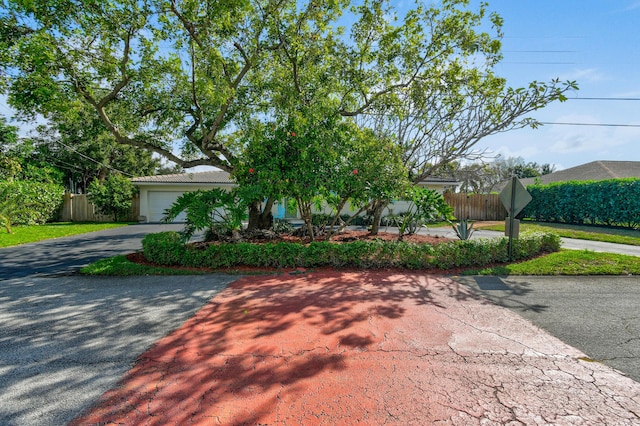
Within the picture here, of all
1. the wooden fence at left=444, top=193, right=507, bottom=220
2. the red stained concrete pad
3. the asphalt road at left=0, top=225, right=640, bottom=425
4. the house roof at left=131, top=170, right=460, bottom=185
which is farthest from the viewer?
the wooden fence at left=444, top=193, right=507, bottom=220

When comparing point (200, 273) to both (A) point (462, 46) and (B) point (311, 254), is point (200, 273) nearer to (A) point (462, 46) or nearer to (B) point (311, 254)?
(B) point (311, 254)

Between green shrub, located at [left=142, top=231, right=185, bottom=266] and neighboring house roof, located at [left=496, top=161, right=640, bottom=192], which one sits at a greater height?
neighboring house roof, located at [left=496, top=161, right=640, bottom=192]

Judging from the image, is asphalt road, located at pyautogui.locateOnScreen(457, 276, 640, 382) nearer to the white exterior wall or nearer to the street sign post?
the street sign post

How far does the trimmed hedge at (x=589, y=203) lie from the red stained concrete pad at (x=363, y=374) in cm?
1412

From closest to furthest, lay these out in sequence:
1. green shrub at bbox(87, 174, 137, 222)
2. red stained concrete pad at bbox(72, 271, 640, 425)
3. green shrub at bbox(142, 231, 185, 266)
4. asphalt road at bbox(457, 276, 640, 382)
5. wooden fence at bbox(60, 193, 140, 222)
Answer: red stained concrete pad at bbox(72, 271, 640, 425), asphalt road at bbox(457, 276, 640, 382), green shrub at bbox(142, 231, 185, 266), green shrub at bbox(87, 174, 137, 222), wooden fence at bbox(60, 193, 140, 222)

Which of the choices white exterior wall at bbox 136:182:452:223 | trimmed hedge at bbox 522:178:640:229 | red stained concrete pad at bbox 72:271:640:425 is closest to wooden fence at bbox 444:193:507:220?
trimmed hedge at bbox 522:178:640:229

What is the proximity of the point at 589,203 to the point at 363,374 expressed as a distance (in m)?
17.8

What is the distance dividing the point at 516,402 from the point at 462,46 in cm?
898

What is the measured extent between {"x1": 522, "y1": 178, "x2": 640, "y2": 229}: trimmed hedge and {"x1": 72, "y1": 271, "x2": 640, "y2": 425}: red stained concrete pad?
1412cm

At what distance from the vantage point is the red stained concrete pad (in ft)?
7.57

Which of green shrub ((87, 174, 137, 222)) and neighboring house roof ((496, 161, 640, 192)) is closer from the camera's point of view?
green shrub ((87, 174, 137, 222))

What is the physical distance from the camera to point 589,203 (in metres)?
15.2

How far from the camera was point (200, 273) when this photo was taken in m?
6.51

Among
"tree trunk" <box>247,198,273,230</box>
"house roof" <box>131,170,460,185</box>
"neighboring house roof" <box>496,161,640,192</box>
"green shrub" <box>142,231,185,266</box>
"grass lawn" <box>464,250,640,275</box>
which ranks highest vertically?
"neighboring house roof" <box>496,161,640,192</box>
